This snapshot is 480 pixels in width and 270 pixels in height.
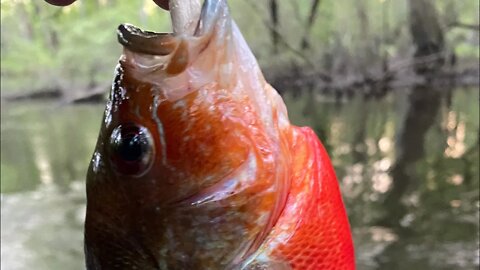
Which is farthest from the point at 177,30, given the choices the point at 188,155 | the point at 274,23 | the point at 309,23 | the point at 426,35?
the point at 309,23

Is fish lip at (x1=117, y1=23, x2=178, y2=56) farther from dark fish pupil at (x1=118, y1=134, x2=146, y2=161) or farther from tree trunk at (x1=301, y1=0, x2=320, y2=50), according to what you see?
tree trunk at (x1=301, y1=0, x2=320, y2=50)

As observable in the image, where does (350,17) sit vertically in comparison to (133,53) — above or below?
above

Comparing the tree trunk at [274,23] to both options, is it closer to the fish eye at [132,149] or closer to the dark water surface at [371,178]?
the dark water surface at [371,178]

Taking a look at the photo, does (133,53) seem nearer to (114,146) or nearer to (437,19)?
(114,146)

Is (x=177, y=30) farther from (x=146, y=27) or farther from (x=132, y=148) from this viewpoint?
(x=146, y=27)

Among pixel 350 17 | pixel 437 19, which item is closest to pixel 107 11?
pixel 350 17

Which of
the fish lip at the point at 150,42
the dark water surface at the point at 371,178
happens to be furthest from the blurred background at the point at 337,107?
the fish lip at the point at 150,42
